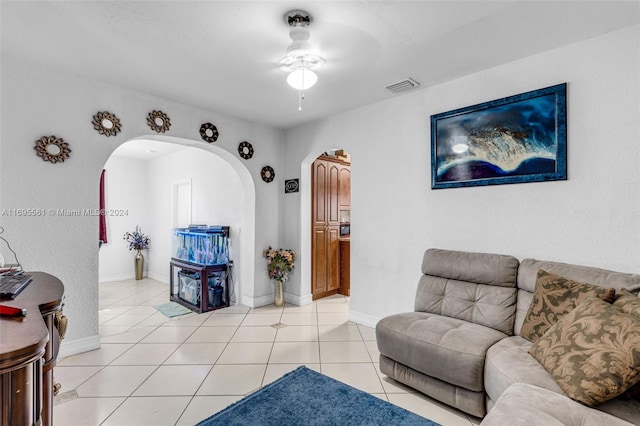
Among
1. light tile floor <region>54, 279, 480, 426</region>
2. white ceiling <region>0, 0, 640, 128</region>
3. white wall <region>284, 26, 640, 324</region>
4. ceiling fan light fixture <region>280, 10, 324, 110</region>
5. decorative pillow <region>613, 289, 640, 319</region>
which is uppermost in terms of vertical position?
white ceiling <region>0, 0, 640, 128</region>

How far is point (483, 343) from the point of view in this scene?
2047 mm

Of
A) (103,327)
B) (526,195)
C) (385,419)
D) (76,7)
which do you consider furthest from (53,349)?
(526,195)

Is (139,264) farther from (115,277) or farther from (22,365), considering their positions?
(22,365)

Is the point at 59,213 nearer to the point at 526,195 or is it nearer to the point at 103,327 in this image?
the point at 103,327

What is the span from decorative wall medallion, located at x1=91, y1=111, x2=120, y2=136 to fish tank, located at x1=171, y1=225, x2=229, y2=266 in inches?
72.9

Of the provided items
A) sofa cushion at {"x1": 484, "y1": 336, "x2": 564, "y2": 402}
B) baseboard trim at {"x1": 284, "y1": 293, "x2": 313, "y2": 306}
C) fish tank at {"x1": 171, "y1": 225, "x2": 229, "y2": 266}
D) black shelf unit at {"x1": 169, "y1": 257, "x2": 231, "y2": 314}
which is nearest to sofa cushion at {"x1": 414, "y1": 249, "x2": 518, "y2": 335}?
sofa cushion at {"x1": 484, "y1": 336, "x2": 564, "y2": 402}

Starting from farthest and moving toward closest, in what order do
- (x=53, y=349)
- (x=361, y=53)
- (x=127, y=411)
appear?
(x=361, y=53)
(x=127, y=411)
(x=53, y=349)

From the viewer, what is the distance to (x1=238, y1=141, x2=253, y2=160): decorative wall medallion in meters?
4.19

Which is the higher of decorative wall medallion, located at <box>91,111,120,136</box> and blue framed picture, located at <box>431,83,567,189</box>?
decorative wall medallion, located at <box>91,111,120,136</box>

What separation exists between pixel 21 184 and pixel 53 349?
197 centimetres

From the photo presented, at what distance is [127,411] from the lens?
2082 mm

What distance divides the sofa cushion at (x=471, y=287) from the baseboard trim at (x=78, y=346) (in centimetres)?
299

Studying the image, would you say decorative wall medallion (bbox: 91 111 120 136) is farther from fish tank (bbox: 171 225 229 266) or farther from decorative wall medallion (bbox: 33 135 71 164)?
fish tank (bbox: 171 225 229 266)

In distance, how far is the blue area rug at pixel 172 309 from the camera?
13.5 ft
